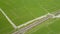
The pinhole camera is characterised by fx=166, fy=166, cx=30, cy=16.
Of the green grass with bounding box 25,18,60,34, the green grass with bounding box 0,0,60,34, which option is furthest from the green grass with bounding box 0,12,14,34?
the green grass with bounding box 25,18,60,34

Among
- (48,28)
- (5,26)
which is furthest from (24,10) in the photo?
(48,28)

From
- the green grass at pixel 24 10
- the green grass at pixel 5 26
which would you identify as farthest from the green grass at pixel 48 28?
the green grass at pixel 5 26

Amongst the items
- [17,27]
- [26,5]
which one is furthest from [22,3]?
[17,27]

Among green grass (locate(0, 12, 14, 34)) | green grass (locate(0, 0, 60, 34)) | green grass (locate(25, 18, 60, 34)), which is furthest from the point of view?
green grass (locate(0, 0, 60, 34))

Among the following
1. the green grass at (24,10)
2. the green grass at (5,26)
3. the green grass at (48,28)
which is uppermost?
the green grass at (24,10)

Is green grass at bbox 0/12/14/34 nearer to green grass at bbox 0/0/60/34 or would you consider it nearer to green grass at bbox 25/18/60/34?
green grass at bbox 0/0/60/34

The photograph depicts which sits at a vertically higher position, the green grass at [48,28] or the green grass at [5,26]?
the green grass at [5,26]

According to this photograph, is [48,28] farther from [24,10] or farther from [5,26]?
[5,26]

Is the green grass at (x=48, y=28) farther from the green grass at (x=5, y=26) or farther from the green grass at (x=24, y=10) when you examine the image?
the green grass at (x=5, y=26)
